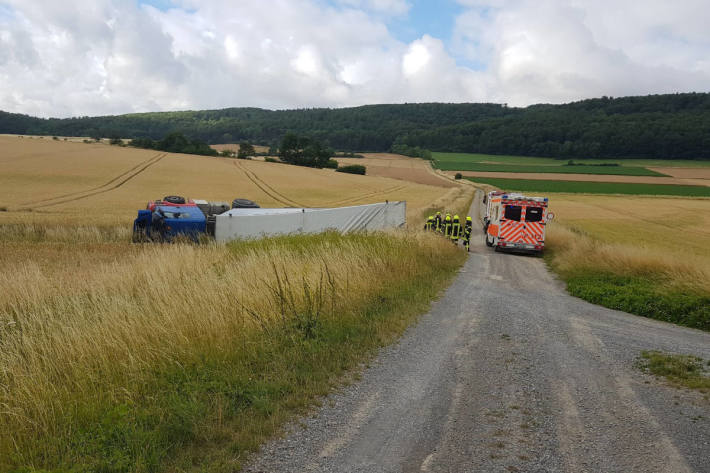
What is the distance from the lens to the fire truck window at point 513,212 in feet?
77.5

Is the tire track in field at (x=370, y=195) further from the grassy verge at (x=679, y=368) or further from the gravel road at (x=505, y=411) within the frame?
the grassy verge at (x=679, y=368)

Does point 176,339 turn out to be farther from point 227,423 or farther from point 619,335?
point 619,335

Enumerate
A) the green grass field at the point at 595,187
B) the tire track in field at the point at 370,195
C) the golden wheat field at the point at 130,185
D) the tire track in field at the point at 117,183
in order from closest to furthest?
the golden wheat field at the point at 130,185, the tire track in field at the point at 117,183, the tire track in field at the point at 370,195, the green grass field at the point at 595,187

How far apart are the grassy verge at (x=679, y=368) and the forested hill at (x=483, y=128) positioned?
11994cm

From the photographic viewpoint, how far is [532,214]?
2358 cm

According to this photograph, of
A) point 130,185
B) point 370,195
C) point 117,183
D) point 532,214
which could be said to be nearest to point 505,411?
point 532,214

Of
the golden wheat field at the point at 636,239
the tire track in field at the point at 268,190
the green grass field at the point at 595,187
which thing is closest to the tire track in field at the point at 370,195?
the tire track in field at the point at 268,190

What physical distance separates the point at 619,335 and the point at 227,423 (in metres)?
7.31

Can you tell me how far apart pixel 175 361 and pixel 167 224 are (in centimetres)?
1773

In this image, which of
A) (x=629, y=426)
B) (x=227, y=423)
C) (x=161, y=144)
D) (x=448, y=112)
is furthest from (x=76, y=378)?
(x=448, y=112)

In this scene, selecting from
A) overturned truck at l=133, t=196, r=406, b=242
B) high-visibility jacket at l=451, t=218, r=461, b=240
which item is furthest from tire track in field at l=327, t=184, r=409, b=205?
high-visibility jacket at l=451, t=218, r=461, b=240

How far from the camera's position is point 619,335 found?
29.0 ft

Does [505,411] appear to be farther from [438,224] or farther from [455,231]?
[438,224]

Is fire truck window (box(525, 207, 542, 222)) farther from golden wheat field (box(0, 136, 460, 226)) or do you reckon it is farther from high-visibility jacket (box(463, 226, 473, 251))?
golden wheat field (box(0, 136, 460, 226))
